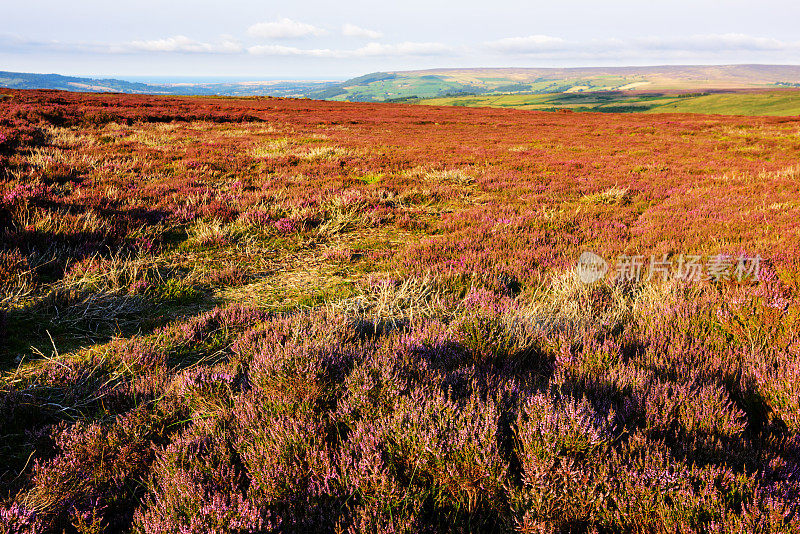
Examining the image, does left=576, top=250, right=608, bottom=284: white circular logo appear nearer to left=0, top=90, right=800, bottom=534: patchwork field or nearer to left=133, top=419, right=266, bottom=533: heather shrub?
left=0, top=90, right=800, bottom=534: patchwork field

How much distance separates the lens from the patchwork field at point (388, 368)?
1762 millimetres

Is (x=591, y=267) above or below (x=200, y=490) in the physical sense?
above

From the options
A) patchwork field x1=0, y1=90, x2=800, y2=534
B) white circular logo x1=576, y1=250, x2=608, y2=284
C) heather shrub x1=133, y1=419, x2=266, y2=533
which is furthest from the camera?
white circular logo x1=576, y1=250, x2=608, y2=284

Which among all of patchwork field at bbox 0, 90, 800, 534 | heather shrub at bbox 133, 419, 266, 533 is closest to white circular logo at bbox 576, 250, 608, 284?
patchwork field at bbox 0, 90, 800, 534

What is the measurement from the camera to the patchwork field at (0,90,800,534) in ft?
5.78

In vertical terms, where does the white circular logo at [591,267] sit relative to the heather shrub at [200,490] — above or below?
above

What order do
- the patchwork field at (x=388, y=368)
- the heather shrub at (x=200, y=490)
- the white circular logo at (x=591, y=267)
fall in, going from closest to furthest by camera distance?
the heather shrub at (x=200, y=490) < the patchwork field at (x=388, y=368) < the white circular logo at (x=591, y=267)

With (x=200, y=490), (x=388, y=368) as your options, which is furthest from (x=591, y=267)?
(x=200, y=490)

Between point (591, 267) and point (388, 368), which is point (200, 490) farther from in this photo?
point (591, 267)

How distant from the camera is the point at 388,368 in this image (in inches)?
97.0

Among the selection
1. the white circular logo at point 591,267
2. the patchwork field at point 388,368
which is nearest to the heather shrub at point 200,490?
the patchwork field at point 388,368

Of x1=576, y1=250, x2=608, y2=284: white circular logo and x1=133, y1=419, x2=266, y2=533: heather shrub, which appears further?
x1=576, y1=250, x2=608, y2=284: white circular logo

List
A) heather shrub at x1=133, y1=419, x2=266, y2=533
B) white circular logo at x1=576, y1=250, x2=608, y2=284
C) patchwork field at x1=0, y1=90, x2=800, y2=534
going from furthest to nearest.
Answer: white circular logo at x1=576, y1=250, x2=608, y2=284, patchwork field at x1=0, y1=90, x2=800, y2=534, heather shrub at x1=133, y1=419, x2=266, y2=533

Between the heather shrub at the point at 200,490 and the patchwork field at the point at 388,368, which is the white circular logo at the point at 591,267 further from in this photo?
the heather shrub at the point at 200,490
